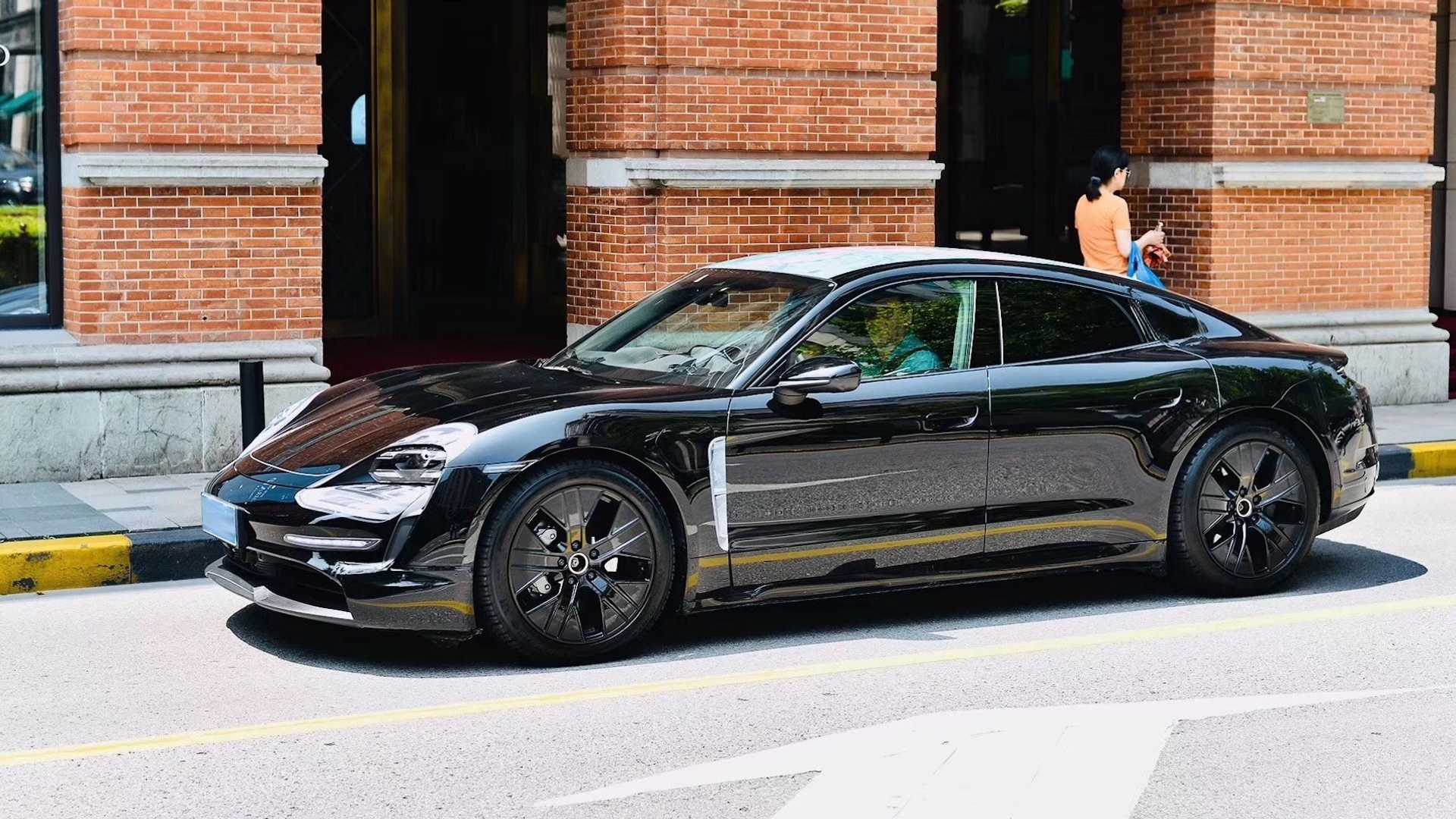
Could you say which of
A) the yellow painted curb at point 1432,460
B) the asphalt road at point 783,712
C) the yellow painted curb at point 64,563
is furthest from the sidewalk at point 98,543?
the yellow painted curb at point 1432,460

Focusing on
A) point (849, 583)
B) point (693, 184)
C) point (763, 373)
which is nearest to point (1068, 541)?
point (849, 583)

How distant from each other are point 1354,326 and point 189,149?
8.52 metres

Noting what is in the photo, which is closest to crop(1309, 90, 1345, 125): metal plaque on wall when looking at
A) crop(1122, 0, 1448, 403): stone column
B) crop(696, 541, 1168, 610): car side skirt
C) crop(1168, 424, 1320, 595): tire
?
crop(1122, 0, 1448, 403): stone column

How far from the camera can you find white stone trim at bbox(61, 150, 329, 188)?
11.1m

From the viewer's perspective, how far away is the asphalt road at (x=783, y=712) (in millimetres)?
5617

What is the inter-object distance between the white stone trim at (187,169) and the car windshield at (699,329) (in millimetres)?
3582

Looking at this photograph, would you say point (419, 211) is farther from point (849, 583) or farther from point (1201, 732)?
point (1201, 732)

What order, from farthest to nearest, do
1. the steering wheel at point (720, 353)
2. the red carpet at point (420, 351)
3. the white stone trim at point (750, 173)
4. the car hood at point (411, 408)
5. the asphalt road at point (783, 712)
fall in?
the red carpet at point (420, 351)
the white stone trim at point (750, 173)
the steering wheel at point (720, 353)
the car hood at point (411, 408)
the asphalt road at point (783, 712)

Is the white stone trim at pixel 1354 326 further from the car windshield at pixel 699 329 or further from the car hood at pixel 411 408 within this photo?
the car hood at pixel 411 408

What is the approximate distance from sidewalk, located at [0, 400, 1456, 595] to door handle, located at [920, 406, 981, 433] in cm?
345

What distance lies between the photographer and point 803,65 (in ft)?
43.1

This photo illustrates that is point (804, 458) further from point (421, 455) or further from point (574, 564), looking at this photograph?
point (421, 455)

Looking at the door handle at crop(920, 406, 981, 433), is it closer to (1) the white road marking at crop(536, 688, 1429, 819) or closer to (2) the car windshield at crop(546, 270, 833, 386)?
(2) the car windshield at crop(546, 270, 833, 386)

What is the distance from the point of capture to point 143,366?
11281 millimetres
